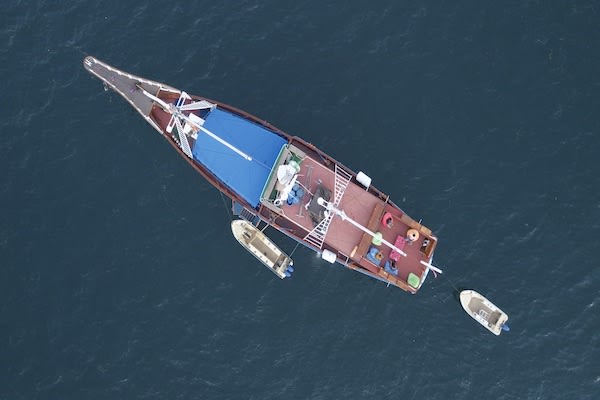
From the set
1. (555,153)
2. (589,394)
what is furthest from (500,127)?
(589,394)

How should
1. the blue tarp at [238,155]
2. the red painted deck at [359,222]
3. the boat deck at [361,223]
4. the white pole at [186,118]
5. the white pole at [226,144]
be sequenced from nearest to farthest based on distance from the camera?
1. the boat deck at [361,223]
2. the red painted deck at [359,222]
3. the white pole at [226,144]
4. the white pole at [186,118]
5. the blue tarp at [238,155]

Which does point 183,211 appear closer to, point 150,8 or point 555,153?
point 150,8

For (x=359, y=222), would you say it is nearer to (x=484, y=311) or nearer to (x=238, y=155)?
(x=238, y=155)

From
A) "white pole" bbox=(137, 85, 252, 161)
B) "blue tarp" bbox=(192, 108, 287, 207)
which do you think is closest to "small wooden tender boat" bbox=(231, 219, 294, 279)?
"blue tarp" bbox=(192, 108, 287, 207)

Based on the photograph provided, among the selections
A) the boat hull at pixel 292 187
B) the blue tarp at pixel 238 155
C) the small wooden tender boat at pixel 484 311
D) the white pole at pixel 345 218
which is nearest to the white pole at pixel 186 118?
the boat hull at pixel 292 187

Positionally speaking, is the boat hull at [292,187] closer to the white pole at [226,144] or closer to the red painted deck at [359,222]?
the red painted deck at [359,222]

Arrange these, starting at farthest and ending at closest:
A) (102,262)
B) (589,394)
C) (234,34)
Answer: (234,34), (102,262), (589,394)
